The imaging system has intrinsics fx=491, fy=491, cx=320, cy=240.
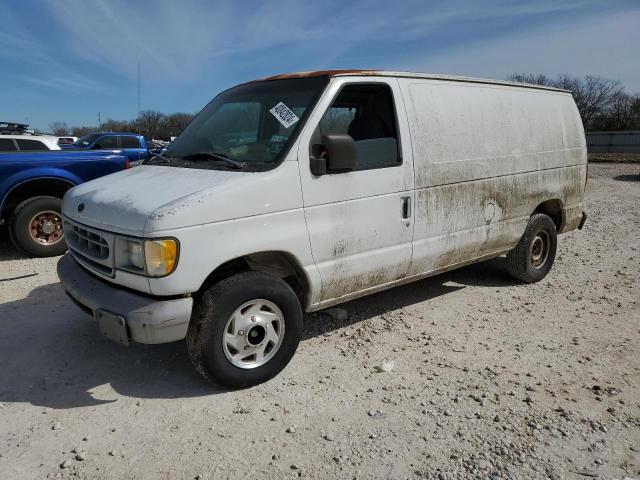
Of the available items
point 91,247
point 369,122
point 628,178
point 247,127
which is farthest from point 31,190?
point 628,178

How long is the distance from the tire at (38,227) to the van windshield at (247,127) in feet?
10.4

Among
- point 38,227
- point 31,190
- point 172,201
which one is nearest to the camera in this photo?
point 172,201

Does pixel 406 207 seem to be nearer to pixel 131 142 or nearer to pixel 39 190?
pixel 39 190

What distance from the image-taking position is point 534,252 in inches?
221

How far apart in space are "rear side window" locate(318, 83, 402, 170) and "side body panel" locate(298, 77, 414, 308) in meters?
0.05

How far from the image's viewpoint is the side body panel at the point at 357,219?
346 centimetres

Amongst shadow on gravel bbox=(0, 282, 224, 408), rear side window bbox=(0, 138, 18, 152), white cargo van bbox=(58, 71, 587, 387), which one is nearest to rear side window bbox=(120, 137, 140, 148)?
rear side window bbox=(0, 138, 18, 152)

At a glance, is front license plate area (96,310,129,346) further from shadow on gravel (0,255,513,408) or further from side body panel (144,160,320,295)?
shadow on gravel (0,255,513,408)

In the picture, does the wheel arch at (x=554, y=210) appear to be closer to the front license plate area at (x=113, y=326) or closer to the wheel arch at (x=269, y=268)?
the wheel arch at (x=269, y=268)

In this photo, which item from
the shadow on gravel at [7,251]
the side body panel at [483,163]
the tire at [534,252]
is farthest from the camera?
the shadow on gravel at [7,251]

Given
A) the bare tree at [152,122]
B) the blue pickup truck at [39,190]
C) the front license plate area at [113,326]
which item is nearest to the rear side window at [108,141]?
the blue pickup truck at [39,190]

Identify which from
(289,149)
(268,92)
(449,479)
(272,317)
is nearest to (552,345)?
(449,479)

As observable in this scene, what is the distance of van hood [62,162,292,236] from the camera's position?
2.87 meters

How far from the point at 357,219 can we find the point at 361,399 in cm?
129
